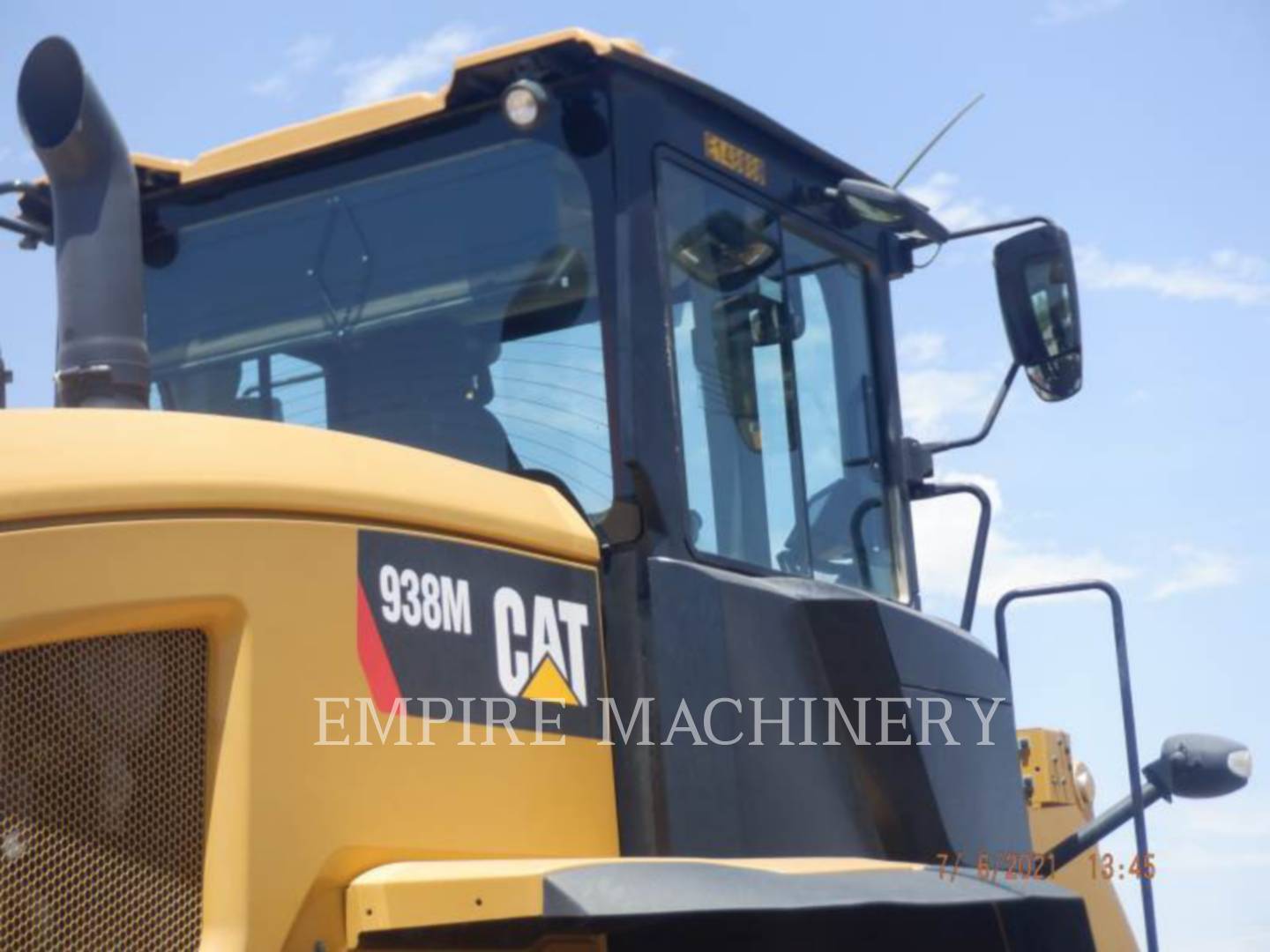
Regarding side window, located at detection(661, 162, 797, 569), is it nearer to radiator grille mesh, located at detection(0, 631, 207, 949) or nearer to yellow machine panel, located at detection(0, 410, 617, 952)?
yellow machine panel, located at detection(0, 410, 617, 952)

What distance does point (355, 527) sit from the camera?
314 cm

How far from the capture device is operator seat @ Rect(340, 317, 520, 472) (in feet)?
12.3

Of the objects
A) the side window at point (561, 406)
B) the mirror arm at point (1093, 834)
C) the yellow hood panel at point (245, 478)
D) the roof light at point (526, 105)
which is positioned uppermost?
the roof light at point (526, 105)

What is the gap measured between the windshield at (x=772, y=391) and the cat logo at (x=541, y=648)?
1.09ft

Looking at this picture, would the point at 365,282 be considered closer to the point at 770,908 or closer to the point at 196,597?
the point at 196,597

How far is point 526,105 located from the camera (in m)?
3.76

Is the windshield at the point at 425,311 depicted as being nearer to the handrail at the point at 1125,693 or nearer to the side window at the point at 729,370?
the side window at the point at 729,370

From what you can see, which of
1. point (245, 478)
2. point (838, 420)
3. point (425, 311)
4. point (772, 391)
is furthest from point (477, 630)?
point (838, 420)

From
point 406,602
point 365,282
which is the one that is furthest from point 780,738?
point 365,282

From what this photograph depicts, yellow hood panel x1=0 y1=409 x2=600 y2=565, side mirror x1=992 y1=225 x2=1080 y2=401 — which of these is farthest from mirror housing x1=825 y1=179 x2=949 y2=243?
yellow hood panel x1=0 y1=409 x2=600 y2=565

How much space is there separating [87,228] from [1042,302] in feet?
7.24

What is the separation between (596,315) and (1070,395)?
4.65ft

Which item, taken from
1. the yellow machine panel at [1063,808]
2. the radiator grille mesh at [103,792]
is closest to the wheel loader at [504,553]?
the radiator grille mesh at [103,792]

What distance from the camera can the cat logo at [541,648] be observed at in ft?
11.1
